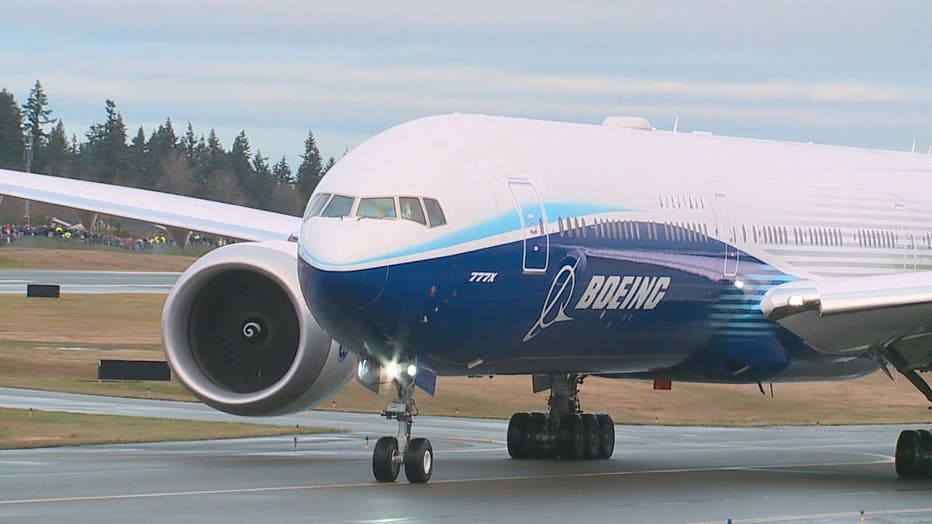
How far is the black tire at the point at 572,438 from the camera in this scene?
28484 millimetres

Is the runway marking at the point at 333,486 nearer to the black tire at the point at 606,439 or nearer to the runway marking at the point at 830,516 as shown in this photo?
the black tire at the point at 606,439

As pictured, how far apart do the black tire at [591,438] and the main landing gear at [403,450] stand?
263 inches

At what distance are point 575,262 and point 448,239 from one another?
7.99 feet

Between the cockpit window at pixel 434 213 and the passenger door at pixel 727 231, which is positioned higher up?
the passenger door at pixel 727 231

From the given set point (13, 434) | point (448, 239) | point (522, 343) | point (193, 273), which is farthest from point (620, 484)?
A: point (13, 434)

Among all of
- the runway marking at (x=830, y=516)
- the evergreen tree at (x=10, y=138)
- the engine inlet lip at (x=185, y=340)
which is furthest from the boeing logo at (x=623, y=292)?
the evergreen tree at (x=10, y=138)

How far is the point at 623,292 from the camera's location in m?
24.5

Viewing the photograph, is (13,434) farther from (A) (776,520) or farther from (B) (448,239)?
(A) (776,520)

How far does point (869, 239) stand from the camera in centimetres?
2914

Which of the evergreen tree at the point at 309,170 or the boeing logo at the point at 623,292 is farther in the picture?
the evergreen tree at the point at 309,170

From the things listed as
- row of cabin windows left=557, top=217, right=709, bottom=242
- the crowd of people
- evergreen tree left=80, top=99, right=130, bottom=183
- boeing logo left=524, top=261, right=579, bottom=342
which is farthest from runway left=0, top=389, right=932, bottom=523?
evergreen tree left=80, top=99, right=130, bottom=183

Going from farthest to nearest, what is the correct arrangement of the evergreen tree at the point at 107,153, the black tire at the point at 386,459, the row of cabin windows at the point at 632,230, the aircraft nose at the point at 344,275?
1. the evergreen tree at the point at 107,153
2. the row of cabin windows at the point at 632,230
3. the black tire at the point at 386,459
4. the aircraft nose at the point at 344,275

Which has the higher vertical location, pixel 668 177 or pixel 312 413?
pixel 668 177

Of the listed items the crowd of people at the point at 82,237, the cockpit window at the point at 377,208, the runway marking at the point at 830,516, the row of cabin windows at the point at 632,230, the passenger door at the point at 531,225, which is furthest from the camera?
the crowd of people at the point at 82,237
